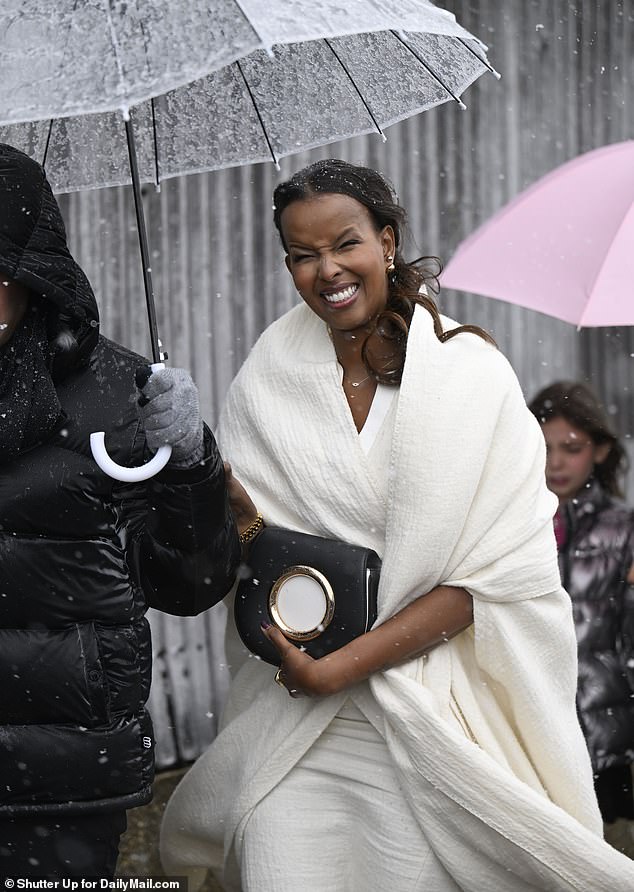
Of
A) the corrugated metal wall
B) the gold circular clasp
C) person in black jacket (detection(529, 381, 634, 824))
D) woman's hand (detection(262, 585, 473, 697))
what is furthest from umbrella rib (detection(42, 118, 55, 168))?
person in black jacket (detection(529, 381, 634, 824))

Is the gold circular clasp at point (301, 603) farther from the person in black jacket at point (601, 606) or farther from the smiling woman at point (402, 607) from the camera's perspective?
the person in black jacket at point (601, 606)

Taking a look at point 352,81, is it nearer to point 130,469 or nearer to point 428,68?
point 428,68

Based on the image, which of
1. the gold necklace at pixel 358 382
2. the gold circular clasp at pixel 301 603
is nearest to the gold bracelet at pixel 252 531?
the gold circular clasp at pixel 301 603

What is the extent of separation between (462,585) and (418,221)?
130 inches

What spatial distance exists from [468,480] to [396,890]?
1.01 metres

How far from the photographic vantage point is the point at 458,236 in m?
6.24

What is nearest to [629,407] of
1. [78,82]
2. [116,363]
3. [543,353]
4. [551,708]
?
[543,353]

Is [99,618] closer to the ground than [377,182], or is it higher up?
closer to the ground

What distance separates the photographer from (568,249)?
4355 mm

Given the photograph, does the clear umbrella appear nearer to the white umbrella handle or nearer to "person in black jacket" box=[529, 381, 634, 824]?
the white umbrella handle

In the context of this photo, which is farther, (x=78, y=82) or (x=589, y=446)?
(x=589, y=446)

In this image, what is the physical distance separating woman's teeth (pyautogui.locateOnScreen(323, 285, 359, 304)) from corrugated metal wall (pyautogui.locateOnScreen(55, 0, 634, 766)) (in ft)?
7.31

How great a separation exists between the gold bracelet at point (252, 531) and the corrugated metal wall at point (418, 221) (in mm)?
2182

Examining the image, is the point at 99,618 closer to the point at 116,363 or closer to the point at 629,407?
the point at 116,363
